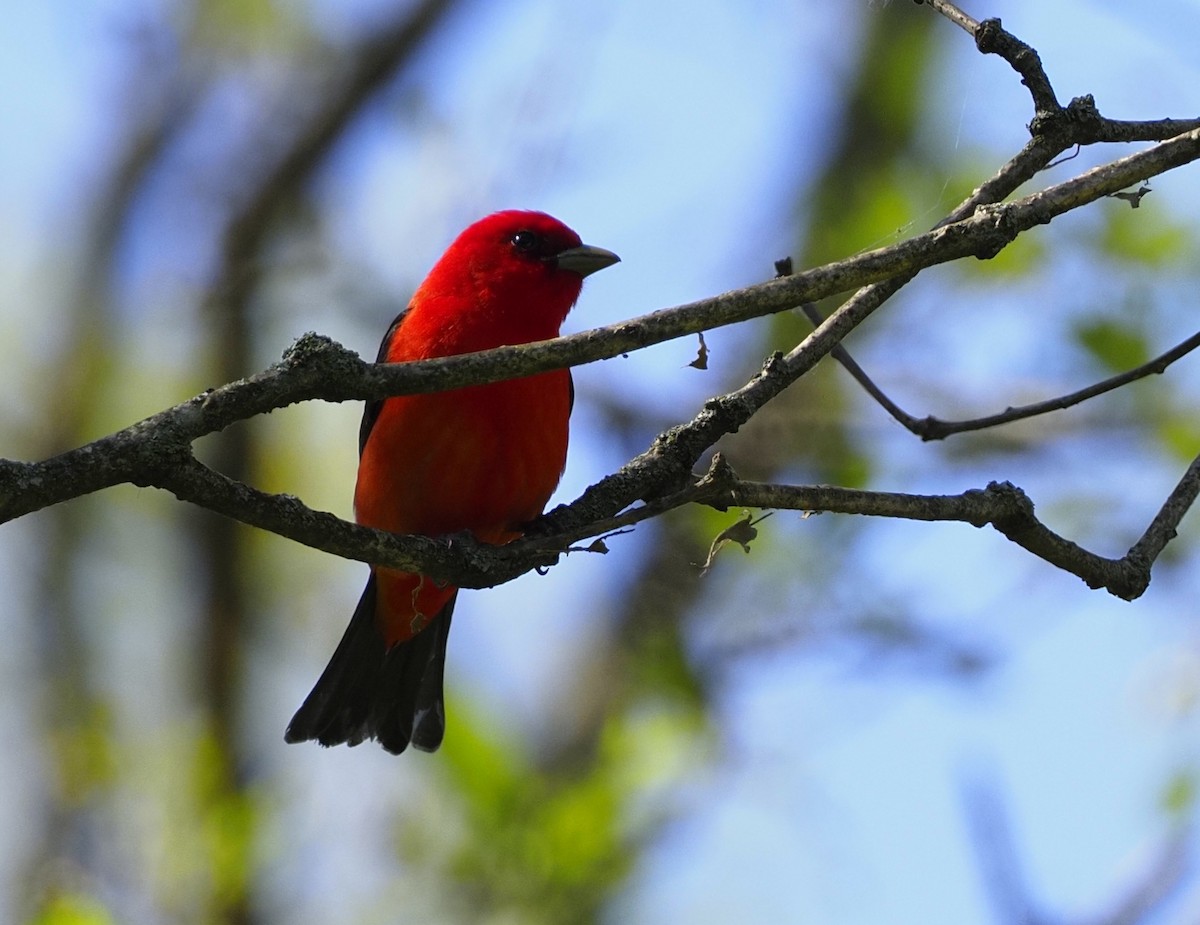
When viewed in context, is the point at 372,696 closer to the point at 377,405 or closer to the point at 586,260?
the point at 377,405

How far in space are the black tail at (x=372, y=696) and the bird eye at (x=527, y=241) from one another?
1.30 metres

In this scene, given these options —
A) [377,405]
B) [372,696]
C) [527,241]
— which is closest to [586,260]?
[527,241]

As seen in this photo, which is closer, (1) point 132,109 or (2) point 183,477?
(2) point 183,477

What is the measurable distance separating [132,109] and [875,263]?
308 inches

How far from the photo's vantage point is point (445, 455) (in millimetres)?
4480

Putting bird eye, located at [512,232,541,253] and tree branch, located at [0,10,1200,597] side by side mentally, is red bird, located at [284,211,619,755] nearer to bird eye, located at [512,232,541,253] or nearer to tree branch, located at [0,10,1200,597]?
bird eye, located at [512,232,541,253]

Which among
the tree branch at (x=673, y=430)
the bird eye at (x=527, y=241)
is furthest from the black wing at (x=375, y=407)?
the tree branch at (x=673, y=430)

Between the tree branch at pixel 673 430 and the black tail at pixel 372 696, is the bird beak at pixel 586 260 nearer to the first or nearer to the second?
the black tail at pixel 372 696

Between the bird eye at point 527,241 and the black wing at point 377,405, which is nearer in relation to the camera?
the black wing at point 377,405

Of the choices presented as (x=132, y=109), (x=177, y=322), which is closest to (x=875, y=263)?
(x=177, y=322)

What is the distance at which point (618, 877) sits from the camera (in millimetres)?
5348

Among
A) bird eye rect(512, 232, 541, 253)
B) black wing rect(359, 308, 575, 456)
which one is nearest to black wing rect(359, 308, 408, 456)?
black wing rect(359, 308, 575, 456)

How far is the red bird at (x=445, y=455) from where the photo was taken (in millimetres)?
4492

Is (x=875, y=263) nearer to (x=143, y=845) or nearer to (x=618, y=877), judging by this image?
(x=618, y=877)
